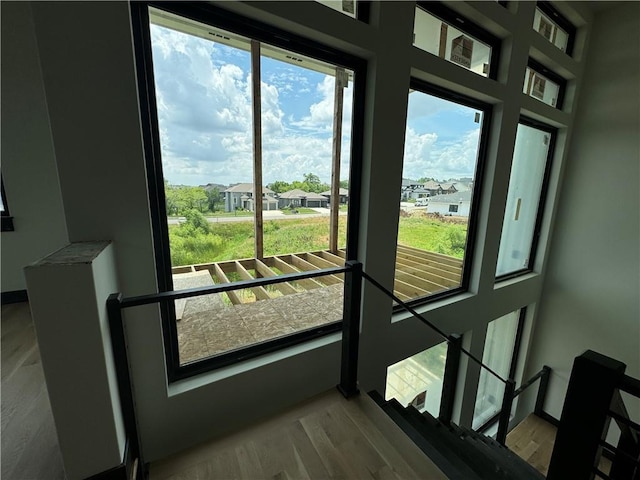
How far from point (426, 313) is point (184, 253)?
2171 mm

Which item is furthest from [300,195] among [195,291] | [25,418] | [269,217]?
[25,418]

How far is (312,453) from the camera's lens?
50.9 inches

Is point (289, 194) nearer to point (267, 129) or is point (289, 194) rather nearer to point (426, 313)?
point (267, 129)

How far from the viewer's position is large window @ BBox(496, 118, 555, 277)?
10.3ft

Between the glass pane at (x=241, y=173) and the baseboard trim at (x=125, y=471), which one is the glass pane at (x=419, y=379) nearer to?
the glass pane at (x=241, y=173)

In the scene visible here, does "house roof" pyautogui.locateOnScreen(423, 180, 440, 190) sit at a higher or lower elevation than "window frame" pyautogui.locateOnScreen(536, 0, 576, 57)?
lower

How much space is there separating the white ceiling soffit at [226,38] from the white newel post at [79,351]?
112 centimetres

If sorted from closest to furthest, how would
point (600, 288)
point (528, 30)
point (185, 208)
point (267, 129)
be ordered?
1. point (185, 208)
2. point (267, 129)
3. point (528, 30)
4. point (600, 288)

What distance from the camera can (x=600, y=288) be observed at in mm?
3303

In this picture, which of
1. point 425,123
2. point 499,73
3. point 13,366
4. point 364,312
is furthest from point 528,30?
point 13,366

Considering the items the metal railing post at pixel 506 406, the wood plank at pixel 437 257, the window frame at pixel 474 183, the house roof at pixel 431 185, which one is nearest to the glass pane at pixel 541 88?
the window frame at pixel 474 183

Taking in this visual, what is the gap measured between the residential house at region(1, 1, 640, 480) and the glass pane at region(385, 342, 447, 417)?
311 mm

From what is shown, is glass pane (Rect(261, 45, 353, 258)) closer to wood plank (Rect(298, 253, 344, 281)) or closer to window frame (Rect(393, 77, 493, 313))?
wood plank (Rect(298, 253, 344, 281))

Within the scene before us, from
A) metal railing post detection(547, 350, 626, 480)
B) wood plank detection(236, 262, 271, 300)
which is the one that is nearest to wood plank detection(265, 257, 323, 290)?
wood plank detection(236, 262, 271, 300)
